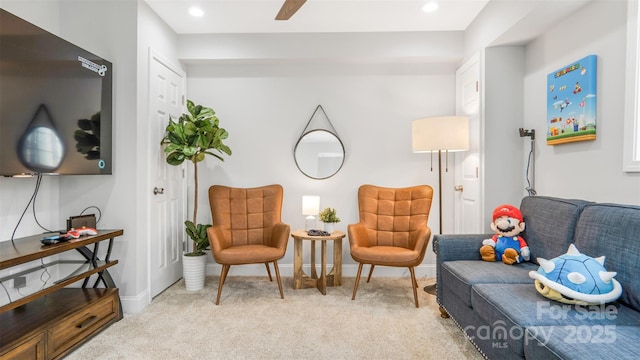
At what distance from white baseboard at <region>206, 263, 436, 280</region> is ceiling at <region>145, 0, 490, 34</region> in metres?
2.44

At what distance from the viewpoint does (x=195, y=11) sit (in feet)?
9.77

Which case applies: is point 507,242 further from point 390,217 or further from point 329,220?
point 329,220

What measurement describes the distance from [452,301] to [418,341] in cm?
35

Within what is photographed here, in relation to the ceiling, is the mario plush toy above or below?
below

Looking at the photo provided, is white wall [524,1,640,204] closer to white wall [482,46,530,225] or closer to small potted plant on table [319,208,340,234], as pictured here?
white wall [482,46,530,225]

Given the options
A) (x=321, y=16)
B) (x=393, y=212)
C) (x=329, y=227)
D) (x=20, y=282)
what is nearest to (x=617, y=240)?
(x=393, y=212)

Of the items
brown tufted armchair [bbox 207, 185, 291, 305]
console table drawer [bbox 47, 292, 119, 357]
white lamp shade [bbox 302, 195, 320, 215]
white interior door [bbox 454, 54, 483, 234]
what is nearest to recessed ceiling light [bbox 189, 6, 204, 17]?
brown tufted armchair [bbox 207, 185, 291, 305]

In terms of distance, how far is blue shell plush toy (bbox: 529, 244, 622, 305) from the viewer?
149cm

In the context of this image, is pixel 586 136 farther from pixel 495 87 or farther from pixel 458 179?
pixel 458 179

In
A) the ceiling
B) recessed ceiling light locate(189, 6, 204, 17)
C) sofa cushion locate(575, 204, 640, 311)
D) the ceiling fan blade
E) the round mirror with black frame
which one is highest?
the ceiling

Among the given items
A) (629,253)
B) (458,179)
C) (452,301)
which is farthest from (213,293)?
(629,253)

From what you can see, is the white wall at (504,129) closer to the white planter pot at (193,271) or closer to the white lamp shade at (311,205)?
the white lamp shade at (311,205)

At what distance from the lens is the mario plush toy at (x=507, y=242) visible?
2217mm

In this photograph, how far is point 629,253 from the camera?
5.06 feet
